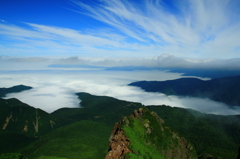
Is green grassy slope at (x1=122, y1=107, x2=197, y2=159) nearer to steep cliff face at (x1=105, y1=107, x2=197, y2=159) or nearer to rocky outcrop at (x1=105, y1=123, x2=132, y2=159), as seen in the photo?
steep cliff face at (x1=105, y1=107, x2=197, y2=159)

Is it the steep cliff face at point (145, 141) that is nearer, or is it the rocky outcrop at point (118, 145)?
the rocky outcrop at point (118, 145)

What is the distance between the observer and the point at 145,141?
68250 millimetres

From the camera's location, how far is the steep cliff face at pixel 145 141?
5734cm

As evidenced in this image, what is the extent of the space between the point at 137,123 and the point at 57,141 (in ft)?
419

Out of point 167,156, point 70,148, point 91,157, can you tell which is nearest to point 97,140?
point 70,148

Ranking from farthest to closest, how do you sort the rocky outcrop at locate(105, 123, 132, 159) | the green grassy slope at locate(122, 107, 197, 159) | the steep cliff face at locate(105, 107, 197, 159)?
the green grassy slope at locate(122, 107, 197, 159) < the steep cliff face at locate(105, 107, 197, 159) < the rocky outcrop at locate(105, 123, 132, 159)

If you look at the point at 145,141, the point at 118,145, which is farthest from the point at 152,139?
the point at 118,145

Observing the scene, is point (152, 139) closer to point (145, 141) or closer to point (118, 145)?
point (145, 141)

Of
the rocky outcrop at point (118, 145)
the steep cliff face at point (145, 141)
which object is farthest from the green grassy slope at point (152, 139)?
the rocky outcrop at point (118, 145)

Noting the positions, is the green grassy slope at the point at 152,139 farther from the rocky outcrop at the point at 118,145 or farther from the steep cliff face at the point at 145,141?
the rocky outcrop at the point at 118,145

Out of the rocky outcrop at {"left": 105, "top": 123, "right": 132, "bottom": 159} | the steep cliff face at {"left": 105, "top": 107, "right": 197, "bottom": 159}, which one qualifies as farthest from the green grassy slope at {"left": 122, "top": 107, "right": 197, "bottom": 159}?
the rocky outcrop at {"left": 105, "top": 123, "right": 132, "bottom": 159}

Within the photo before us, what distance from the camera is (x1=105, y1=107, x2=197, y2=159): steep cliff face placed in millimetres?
57344

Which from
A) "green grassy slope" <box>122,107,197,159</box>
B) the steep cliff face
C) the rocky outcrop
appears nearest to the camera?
the rocky outcrop

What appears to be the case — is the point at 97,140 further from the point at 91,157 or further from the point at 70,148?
the point at 91,157
